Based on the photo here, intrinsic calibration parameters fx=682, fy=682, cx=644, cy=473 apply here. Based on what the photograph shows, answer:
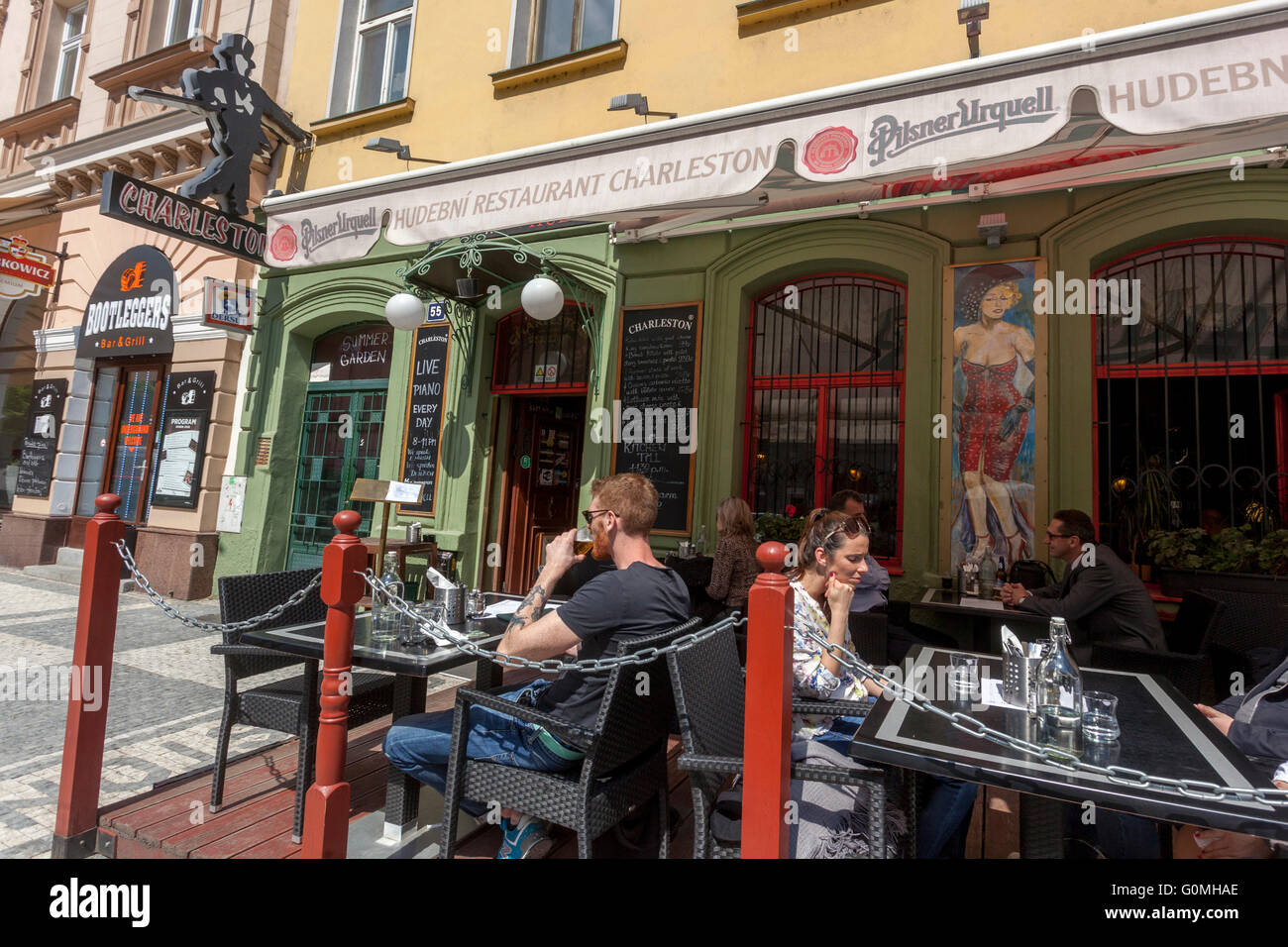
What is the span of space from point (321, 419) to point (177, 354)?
2142 millimetres

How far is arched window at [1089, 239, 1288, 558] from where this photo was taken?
4469 mm

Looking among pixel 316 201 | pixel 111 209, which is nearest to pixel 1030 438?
pixel 316 201

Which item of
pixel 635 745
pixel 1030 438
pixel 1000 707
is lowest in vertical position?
pixel 635 745

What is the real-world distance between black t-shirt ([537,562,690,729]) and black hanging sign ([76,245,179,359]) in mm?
8776

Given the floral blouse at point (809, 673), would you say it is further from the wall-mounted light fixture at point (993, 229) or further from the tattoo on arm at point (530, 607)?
the wall-mounted light fixture at point (993, 229)

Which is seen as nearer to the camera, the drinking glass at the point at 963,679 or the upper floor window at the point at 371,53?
the drinking glass at the point at 963,679

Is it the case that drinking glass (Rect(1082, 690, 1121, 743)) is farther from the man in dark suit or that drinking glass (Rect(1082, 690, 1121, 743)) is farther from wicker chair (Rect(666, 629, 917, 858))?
the man in dark suit

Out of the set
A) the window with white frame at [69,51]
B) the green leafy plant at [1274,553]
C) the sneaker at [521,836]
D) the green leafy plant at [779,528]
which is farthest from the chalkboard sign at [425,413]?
the window with white frame at [69,51]

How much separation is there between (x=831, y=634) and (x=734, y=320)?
3.77m

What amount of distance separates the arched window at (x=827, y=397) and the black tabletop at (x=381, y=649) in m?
3.34

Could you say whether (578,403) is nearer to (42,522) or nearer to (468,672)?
(468,672)

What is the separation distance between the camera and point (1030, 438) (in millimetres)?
4816

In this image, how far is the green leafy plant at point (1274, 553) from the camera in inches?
159

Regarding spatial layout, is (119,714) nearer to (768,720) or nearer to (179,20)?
(768,720)
